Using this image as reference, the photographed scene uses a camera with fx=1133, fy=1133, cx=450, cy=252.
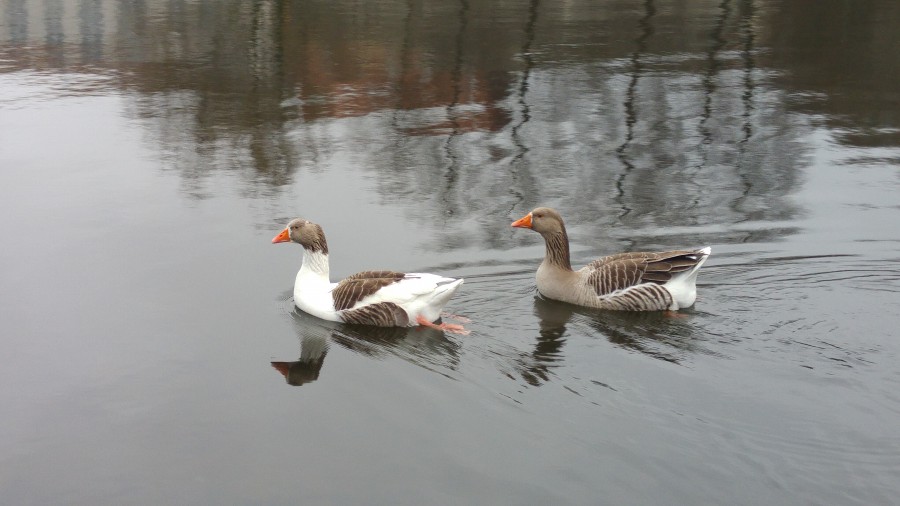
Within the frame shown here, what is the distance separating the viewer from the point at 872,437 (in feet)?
26.6

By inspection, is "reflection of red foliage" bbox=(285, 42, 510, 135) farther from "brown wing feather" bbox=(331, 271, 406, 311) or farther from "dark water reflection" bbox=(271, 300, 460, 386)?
"dark water reflection" bbox=(271, 300, 460, 386)

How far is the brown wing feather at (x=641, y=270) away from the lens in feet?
34.8

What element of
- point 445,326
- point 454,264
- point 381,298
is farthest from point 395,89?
point 445,326

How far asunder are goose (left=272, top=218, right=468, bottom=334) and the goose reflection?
9cm


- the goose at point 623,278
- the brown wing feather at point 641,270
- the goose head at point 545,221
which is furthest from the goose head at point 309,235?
the brown wing feather at point 641,270

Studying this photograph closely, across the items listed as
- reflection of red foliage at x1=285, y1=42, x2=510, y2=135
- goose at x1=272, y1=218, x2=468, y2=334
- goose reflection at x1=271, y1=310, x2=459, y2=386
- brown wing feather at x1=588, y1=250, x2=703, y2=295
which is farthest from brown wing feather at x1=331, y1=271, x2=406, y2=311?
reflection of red foliage at x1=285, y1=42, x2=510, y2=135

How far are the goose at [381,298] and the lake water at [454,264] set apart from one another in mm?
158

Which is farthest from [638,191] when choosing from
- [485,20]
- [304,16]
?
[304,16]

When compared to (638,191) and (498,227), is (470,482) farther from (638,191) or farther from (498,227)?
(638,191)

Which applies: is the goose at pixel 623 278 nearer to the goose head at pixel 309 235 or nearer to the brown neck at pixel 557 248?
the brown neck at pixel 557 248

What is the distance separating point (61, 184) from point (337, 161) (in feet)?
12.2

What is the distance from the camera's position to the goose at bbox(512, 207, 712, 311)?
10594 mm

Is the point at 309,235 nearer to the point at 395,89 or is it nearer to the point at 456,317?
the point at 456,317

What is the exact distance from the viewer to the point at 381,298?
10406mm
